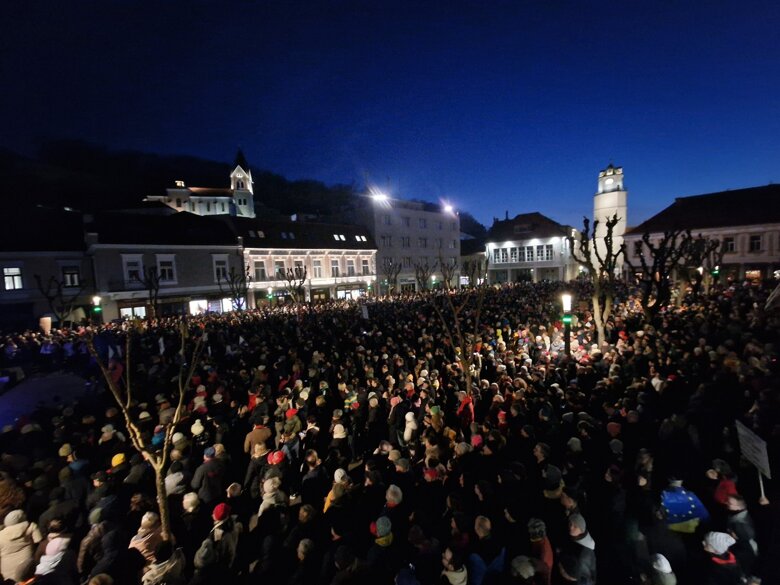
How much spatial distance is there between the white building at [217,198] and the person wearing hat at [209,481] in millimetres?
56288

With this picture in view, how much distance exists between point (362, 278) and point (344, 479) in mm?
36746

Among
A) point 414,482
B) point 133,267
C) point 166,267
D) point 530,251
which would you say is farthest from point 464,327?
point 530,251

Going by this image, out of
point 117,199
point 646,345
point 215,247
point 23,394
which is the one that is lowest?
point 23,394

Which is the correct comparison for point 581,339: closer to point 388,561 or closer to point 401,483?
point 401,483

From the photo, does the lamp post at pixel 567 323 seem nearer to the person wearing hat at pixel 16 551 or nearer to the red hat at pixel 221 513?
the red hat at pixel 221 513

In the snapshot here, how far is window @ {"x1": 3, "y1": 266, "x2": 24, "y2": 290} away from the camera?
22.2m

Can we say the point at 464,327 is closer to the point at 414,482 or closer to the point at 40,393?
the point at 414,482

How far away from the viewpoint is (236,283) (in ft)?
96.3

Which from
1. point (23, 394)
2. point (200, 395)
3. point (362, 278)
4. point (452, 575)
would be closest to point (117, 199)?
point (362, 278)

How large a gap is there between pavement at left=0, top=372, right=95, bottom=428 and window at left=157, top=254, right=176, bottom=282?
15.6 m

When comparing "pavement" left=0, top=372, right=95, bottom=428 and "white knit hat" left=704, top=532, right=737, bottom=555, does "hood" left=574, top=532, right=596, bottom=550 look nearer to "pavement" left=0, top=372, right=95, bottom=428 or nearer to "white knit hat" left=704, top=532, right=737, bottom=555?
"white knit hat" left=704, top=532, right=737, bottom=555

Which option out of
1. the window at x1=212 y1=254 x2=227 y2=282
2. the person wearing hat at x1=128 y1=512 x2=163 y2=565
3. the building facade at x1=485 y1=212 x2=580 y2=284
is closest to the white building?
the window at x1=212 y1=254 x2=227 y2=282

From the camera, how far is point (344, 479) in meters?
4.91

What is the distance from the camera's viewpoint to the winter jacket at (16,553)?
13.6ft
